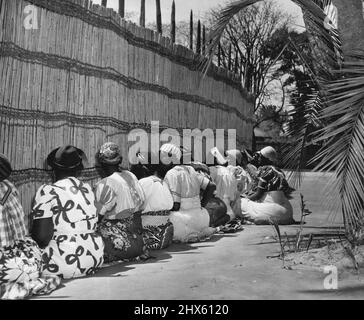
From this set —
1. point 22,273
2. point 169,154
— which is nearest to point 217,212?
point 169,154

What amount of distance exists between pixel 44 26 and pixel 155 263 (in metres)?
2.60

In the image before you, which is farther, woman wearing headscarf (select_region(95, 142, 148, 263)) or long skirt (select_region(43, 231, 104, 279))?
woman wearing headscarf (select_region(95, 142, 148, 263))

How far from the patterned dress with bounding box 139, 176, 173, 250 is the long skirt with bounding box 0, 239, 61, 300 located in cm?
200

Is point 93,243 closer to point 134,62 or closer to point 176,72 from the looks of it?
point 134,62

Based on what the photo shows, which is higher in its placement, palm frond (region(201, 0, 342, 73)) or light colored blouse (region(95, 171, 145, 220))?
palm frond (region(201, 0, 342, 73))

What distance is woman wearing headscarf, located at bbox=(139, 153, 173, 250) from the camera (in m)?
6.01

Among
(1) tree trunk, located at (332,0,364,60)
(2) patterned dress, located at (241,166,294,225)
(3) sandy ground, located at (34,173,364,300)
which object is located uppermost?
(1) tree trunk, located at (332,0,364,60)

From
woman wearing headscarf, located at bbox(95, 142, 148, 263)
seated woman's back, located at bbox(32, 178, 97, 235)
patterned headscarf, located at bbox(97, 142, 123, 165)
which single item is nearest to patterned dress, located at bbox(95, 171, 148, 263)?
woman wearing headscarf, located at bbox(95, 142, 148, 263)

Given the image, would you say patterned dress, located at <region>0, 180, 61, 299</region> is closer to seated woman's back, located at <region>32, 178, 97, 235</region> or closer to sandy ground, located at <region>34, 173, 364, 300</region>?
sandy ground, located at <region>34, 173, 364, 300</region>

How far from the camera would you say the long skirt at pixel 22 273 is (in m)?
3.79

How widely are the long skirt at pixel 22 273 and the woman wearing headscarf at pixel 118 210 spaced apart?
3.68 feet

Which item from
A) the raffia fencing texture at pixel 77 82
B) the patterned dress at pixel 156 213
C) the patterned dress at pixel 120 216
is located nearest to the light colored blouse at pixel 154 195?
the patterned dress at pixel 156 213

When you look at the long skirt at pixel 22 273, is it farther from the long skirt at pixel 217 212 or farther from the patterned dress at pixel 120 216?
the long skirt at pixel 217 212

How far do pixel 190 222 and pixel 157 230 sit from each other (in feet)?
2.17
